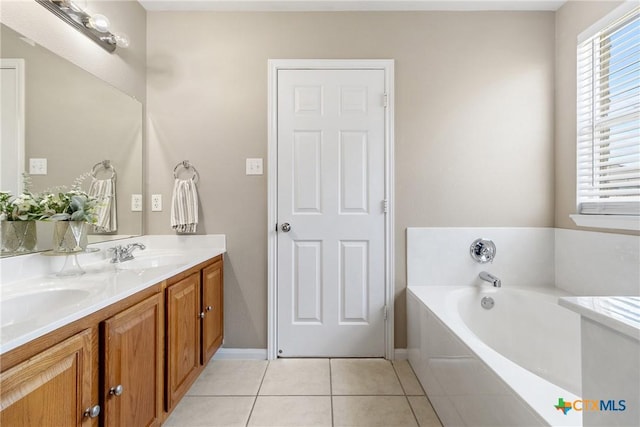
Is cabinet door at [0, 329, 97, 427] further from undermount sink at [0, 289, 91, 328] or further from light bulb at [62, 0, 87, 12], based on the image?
light bulb at [62, 0, 87, 12]

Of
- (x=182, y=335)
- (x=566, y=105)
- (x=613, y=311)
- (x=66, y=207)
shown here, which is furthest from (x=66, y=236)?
(x=566, y=105)

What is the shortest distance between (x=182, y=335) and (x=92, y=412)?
2.02ft

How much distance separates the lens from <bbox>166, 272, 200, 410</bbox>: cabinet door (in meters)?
1.41

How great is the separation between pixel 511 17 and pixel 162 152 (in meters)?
2.69

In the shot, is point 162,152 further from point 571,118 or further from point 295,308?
point 571,118

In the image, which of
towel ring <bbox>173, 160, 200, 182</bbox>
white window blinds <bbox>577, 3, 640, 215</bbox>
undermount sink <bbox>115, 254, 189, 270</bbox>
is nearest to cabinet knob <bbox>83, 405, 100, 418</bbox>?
undermount sink <bbox>115, 254, 189, 270</bbox>

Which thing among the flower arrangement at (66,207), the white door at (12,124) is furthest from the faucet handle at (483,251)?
the white door at (12,124)

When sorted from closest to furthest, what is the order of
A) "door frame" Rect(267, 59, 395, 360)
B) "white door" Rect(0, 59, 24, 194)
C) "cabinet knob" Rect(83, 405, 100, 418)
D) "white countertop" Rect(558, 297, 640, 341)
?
"white countertop" Rect(558, 297, 640, 341)
"cabinet knob" Rect(83, 405, 100, 418)
"white door" Rect(0, 59, 24, 194)
"door frame" Rect(267, 59, 395, 360)

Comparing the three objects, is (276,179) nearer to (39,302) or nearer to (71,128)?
(71,128)

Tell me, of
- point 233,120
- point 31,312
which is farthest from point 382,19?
point 31,312

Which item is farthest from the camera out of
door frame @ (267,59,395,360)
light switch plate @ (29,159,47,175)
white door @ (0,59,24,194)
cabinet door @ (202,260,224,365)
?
door frame @ (267,59,395,360)

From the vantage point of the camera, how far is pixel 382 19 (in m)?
2.12

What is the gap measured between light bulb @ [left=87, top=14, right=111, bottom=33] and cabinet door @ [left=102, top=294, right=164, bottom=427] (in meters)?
1.50

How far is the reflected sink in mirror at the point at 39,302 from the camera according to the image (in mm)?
939
